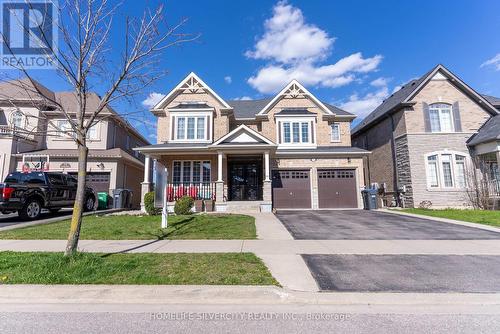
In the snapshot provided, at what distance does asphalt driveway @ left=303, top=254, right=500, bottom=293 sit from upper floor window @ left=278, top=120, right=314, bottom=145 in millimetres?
13777

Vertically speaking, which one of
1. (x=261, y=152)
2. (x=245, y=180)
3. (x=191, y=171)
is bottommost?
(x=245, y=180)

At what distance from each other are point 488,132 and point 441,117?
2649 millimetres

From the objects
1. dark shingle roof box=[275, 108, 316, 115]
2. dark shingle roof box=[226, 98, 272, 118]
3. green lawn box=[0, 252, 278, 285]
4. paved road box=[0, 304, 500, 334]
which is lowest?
paved road box=[0, 304, 500, 334]

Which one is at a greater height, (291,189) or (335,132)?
(335,132)

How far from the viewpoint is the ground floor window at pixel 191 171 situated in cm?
1827

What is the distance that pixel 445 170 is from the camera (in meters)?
17.2

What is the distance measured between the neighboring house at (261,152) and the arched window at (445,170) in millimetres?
4179

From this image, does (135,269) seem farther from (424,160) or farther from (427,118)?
(427,118)

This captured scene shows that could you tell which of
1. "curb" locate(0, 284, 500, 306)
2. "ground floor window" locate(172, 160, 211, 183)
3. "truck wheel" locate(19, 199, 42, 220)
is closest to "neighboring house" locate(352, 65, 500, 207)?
"ground floor window" locate(172, 160, 211, 183)

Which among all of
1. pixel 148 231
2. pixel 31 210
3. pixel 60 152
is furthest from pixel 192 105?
pixel 148 231

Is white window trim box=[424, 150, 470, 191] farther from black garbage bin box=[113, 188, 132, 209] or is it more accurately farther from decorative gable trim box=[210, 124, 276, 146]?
black garbage bin box=[113, 188, 132, 209]

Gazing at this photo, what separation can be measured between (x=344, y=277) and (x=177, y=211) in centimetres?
1058

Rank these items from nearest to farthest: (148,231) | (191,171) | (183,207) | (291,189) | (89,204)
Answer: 1. (148,231)
2. (183,207)
3. (89,204)
4. (291,189)
5. (191,171)

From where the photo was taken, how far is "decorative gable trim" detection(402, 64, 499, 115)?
17.5 metres
